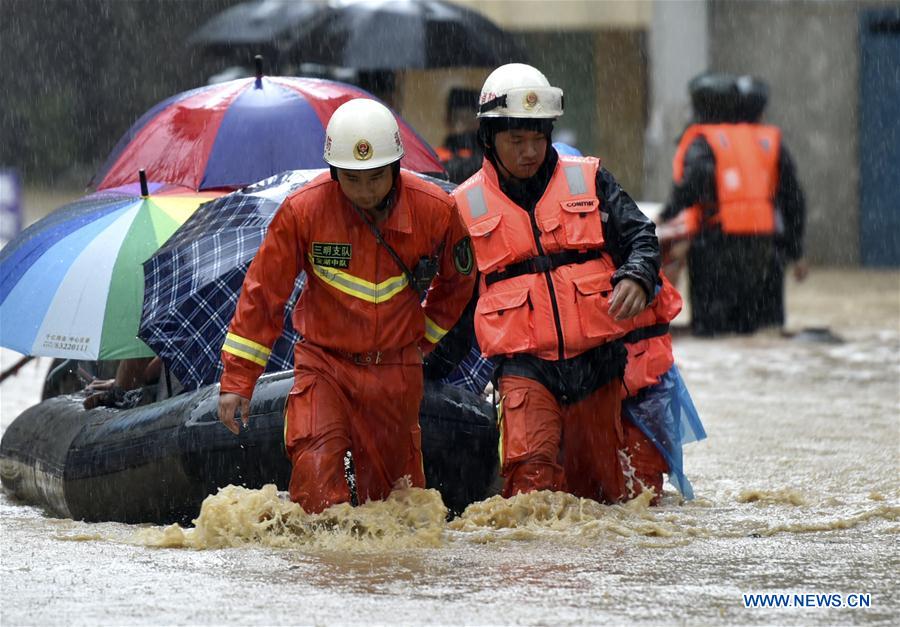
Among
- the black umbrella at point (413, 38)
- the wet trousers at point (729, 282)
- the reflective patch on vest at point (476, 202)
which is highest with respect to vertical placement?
the black umbrella at point (413, 38)

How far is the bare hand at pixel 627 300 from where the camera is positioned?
6.74 metres

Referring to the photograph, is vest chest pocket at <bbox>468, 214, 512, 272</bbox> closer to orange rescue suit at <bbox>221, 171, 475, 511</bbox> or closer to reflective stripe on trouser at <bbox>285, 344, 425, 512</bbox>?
orange rescue suit at <bbox>221, 171, 475, 511</bbox>

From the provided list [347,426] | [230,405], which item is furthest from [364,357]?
[230,405]

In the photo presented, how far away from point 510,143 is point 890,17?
14.3 metres

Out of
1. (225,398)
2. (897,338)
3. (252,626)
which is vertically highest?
(225,398)

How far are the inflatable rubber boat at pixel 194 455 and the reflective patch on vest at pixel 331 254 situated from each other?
0.87 meters

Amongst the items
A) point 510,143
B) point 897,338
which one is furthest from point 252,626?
point 897,338

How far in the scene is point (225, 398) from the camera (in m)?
6.32

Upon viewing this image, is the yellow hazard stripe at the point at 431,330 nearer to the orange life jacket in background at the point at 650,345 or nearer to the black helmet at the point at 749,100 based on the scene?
the orange life jacket in background at the point at 650,345

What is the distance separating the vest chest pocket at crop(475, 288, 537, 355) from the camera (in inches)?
272

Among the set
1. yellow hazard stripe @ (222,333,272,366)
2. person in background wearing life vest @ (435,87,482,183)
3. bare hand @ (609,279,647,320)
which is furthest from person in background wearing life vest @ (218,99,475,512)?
person in background wearing life vest @ (435,87,482,183)

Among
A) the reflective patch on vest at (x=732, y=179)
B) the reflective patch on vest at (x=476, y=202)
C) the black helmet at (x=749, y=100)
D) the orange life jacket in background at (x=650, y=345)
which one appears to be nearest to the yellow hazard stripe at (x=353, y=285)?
the reflective patch on vest at (x=476, y=202)

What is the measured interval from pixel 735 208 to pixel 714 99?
93 cm

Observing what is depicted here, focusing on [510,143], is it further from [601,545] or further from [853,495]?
[853,495]
